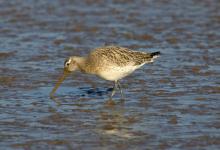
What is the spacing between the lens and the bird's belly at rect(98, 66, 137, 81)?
1270 centimetres

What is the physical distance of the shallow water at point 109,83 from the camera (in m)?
10.3

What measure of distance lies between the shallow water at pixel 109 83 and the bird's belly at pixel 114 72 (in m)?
0.36

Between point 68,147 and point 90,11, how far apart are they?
34.1ft

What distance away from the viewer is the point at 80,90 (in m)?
13.3

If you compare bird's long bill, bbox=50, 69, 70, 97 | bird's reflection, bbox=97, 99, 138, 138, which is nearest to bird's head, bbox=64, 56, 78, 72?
bird's long bill, bbox=50, 69, 70, 97

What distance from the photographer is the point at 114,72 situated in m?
12.7

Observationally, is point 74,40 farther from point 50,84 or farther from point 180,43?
point 50,84

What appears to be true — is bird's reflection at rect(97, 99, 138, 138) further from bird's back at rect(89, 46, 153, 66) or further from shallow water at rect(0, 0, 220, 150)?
bird's back at rect(89, 46, 153, 66)

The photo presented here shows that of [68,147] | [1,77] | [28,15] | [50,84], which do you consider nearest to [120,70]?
[50,84]

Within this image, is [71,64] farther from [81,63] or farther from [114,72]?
[114,72]

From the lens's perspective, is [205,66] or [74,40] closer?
[205,66]

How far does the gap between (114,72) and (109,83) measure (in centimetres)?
129

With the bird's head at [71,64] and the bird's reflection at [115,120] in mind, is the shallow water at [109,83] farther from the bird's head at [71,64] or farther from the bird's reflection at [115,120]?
the bird's head at [71,64]

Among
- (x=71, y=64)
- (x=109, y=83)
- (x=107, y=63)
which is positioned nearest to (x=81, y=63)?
(x=71, y=64)
